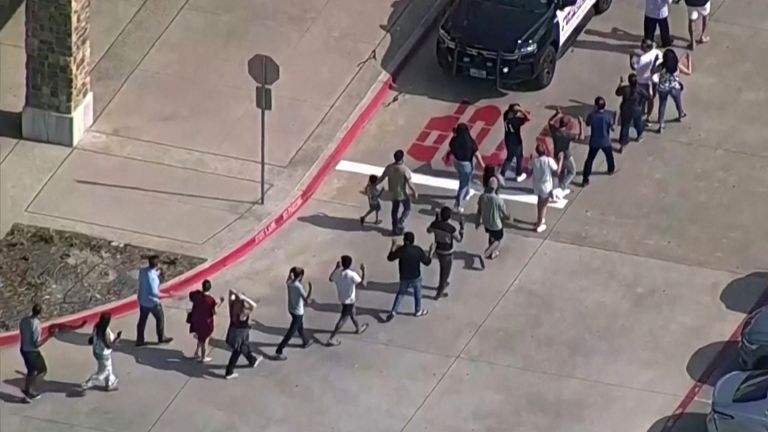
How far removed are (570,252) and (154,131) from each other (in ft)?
21.2

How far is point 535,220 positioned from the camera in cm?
3009

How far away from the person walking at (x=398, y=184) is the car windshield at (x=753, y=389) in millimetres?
5884

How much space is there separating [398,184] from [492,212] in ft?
4.46

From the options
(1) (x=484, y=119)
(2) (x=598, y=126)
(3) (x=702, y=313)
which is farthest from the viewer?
(1) (x=484, y=119)

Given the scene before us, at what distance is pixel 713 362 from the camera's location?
90.2 ft

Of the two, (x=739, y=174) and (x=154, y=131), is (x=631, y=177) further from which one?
(x=154, y=131)

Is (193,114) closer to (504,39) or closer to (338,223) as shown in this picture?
(338,223)

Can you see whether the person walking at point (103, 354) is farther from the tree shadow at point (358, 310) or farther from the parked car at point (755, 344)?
the parked car at point (755, 344)

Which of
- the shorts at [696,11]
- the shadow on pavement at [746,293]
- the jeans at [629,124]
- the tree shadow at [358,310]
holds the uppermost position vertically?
the shorts at [696,11]

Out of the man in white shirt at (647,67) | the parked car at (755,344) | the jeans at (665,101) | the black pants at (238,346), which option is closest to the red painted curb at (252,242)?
the black pants at (238,346)

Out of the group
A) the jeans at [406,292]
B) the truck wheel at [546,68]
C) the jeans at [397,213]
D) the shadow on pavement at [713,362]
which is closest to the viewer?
the shadow on pavement at [713,362]

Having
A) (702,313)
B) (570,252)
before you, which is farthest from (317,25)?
(702,313)

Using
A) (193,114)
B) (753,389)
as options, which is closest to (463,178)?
(193,114)

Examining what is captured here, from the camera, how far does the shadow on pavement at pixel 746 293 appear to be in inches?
1123
